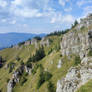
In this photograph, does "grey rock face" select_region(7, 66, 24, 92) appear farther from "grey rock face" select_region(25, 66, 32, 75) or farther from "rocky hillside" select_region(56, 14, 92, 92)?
"rocky hillside" select_region(56, 14, 92, 92)

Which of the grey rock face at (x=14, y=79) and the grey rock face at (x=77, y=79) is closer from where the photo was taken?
the grey rock face at (x=77, y=79)

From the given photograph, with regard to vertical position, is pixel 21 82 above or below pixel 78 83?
below

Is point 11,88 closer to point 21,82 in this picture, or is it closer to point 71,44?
point 21,82

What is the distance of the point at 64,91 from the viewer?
50250 millimetres

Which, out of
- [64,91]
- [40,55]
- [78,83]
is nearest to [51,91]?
[64,91]

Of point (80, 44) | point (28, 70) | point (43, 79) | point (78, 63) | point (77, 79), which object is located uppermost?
point (80, 44)

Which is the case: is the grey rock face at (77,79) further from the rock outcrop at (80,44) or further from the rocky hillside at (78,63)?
the rock outcrop at (80,44)

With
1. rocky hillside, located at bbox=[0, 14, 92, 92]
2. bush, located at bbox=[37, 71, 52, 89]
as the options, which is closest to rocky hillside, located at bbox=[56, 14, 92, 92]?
rocky hillside, located at bbox=[0, 14, 92, 92]

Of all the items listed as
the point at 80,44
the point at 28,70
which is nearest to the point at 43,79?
the point at 80,44

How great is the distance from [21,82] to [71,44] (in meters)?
60.1

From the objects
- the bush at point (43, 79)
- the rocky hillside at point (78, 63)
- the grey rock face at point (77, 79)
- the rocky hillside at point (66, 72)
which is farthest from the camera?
the bush at point (43, 79)

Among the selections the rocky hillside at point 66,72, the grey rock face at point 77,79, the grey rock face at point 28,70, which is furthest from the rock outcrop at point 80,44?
the grey rock face at point 28,70

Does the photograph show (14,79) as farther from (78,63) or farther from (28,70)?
(78,63)

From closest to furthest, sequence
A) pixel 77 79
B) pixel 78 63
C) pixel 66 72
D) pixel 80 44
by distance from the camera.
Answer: pixel 77 79
pixel 78 63
pixel 66 72
pixel 80 44
